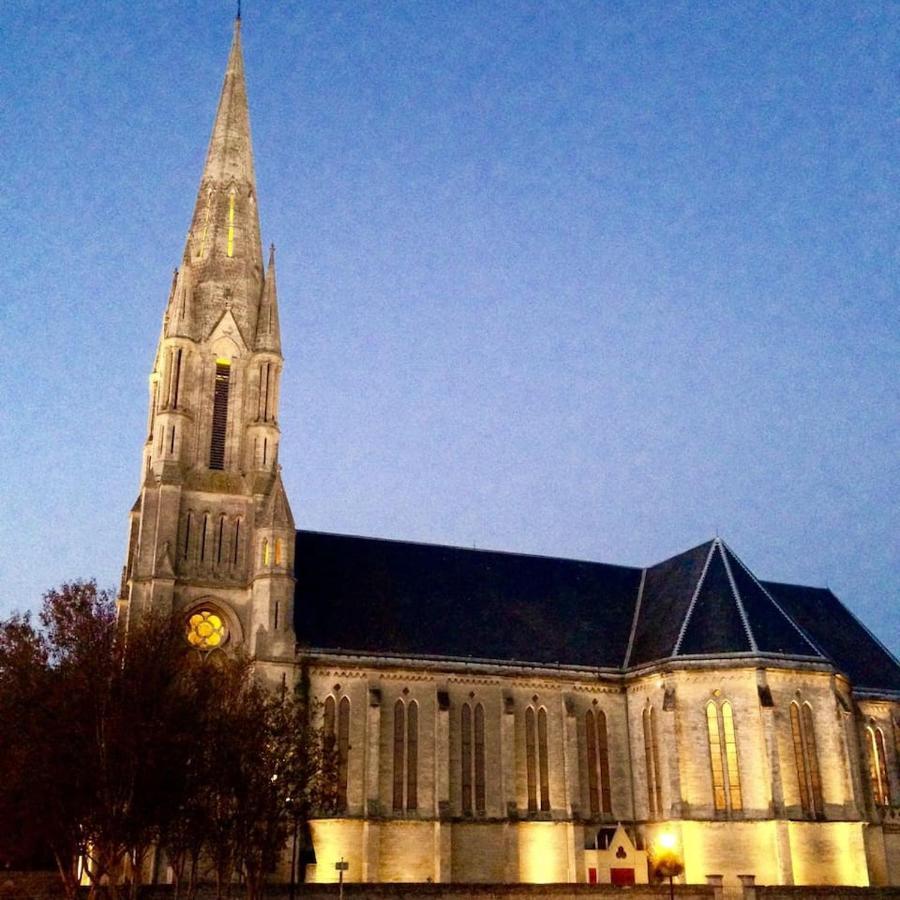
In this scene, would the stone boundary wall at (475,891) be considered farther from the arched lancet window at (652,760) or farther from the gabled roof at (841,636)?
the gabled roof at (841,636)

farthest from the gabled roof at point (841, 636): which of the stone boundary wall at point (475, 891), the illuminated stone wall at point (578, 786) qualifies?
the stone boundary wall at point (475, 891)

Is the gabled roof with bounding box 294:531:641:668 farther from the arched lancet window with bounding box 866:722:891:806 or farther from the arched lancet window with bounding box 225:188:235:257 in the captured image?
the arched lancet window with bounding box 225:188:235:257

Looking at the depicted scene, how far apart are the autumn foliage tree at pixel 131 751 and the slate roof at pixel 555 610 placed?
15.6 m

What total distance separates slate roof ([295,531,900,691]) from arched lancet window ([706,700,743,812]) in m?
3.37

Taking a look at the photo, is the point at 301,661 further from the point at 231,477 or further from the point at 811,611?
the point at 811,611

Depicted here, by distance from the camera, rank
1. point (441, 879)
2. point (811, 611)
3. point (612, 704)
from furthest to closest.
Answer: point (811, 611), point (612, 704), point (441, 879)

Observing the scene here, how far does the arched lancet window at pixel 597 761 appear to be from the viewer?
60.6 metres

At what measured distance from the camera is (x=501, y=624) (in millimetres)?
64562

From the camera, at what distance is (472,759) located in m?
58.8

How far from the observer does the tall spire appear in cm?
6391

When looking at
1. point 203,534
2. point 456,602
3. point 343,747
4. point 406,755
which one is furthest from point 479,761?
point 203,534

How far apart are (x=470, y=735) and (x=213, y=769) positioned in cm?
2242

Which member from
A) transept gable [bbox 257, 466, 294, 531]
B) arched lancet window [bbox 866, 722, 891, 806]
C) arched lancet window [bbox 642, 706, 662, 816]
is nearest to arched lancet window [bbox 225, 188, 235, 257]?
transept gable [bbox 257, 466, 294, 531]

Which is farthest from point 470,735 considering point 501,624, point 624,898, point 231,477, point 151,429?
point 151,429
